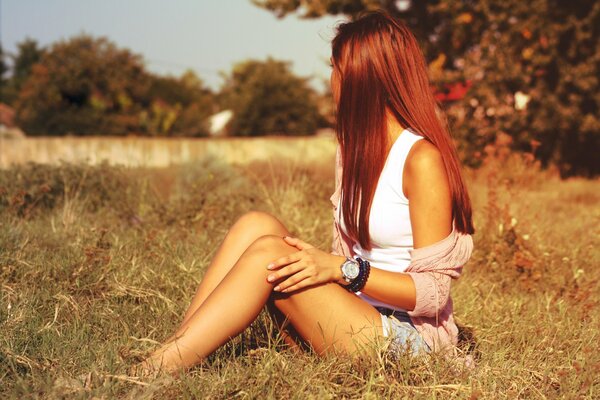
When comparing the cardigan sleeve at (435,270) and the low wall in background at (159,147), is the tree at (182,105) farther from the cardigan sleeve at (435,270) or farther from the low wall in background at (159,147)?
the cardigan sleeve at (435,270)

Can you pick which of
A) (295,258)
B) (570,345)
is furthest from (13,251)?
(570,345)

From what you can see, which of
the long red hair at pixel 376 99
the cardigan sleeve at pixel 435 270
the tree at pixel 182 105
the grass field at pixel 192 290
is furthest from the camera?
the tree at pixel 182 105

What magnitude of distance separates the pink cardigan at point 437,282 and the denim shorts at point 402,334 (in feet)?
0.10

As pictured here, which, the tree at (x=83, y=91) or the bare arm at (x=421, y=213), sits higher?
the tree at (x=83, y=91)

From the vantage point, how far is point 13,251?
3.59 metres

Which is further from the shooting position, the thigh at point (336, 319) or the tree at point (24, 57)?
the tree at point (24, 57)

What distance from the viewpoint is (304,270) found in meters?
2.33

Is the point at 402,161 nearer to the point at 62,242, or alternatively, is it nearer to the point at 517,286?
the point at 517,286

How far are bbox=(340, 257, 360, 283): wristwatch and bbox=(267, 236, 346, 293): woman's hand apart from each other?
0.02 metres

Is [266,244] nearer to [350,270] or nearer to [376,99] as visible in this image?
[350,270]

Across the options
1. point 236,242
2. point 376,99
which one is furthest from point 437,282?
point 236,242

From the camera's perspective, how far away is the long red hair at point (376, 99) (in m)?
2.49

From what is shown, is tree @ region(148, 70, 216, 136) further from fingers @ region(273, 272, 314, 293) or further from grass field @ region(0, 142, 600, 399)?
fingers @ region(273, 272, 314, 293)

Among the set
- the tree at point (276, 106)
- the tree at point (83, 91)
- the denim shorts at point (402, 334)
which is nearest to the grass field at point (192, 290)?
the denim shorts at point (402, 334)
